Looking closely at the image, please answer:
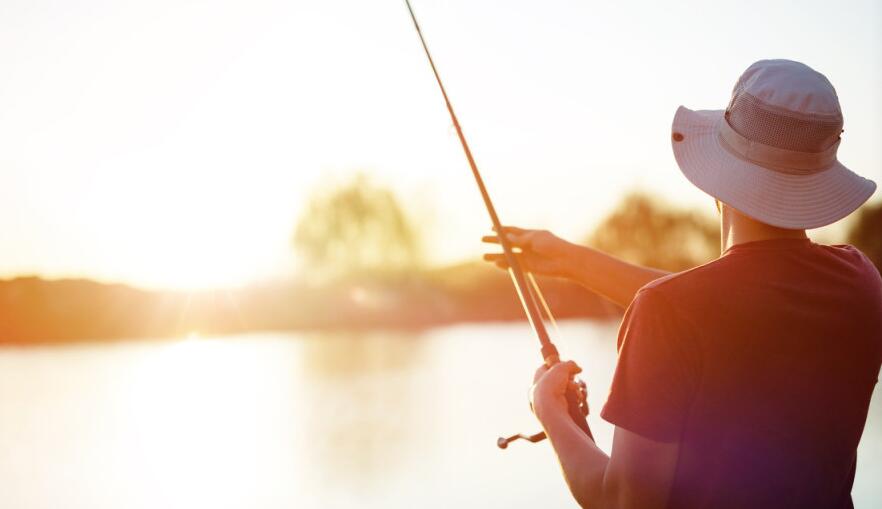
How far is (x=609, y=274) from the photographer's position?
1.67m

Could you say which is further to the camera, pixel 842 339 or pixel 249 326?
pixel 249 326

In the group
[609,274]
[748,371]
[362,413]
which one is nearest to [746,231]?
[748,371]

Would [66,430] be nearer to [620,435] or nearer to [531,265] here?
[531,265]

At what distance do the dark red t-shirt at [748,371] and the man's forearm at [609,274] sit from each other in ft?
1.91

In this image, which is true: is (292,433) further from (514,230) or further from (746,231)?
(746,231)

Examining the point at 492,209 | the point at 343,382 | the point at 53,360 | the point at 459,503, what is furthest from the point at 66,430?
the point at 492,209

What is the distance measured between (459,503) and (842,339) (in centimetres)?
Result: 535

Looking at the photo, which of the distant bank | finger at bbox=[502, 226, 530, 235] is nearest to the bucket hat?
finger at bbox=[502, 226, 530, 235]

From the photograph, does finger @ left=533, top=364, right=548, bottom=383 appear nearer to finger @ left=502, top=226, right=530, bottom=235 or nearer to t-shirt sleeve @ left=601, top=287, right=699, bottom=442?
t-shirt sleeve @ left=601, top=287, right=699, bottom=442

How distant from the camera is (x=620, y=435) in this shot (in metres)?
1.04

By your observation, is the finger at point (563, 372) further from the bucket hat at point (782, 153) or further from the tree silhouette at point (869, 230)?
the tree silhouette at point (869, 230)

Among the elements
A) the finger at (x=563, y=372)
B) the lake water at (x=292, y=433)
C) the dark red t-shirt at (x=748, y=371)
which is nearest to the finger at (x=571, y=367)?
the finger at (x=563, y=372)

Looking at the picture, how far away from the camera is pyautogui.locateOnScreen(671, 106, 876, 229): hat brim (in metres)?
1.08

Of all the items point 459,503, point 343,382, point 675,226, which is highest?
point 675,226
